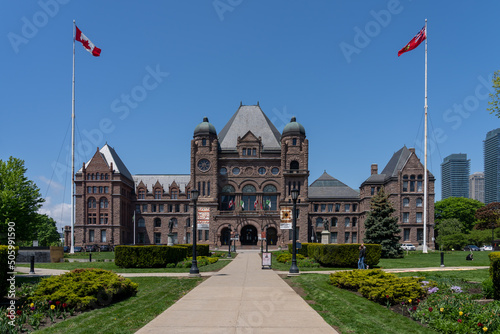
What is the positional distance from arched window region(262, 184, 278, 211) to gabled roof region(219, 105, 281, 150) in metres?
7.90

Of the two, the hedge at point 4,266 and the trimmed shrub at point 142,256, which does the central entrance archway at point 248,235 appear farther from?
the hedge at point 4,266

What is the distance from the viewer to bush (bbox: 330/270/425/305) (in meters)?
13.0

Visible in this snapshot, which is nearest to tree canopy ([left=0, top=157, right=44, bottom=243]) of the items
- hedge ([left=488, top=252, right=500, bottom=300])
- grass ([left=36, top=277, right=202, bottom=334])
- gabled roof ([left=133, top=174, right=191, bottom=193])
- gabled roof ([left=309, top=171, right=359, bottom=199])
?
grass ([left=36, top=277, right=202, bottom=334])

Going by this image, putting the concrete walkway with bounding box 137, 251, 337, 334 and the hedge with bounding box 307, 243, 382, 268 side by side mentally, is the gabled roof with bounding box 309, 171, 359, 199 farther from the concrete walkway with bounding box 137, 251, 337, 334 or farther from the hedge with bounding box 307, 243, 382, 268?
the concrete walkway with bounding box 137, 251, 337, 334

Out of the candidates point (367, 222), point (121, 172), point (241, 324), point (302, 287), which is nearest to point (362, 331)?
point (241, 324)

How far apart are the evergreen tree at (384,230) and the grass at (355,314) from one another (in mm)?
30378

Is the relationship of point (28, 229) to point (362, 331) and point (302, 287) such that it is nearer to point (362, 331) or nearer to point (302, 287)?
point (302, 287)

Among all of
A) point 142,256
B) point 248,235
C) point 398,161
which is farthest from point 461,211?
point 142,256

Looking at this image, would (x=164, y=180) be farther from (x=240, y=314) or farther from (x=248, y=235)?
(x=240, y=314)

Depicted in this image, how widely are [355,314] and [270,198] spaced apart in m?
64.1

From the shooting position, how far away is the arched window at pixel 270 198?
75.2m

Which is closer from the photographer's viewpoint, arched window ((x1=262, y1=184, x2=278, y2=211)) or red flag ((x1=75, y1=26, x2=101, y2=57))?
red flag ((x1=75, y1=26, x2=101, y2=57))

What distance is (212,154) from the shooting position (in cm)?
7538

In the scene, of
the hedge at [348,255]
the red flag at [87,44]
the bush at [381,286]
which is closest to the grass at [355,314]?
the bush at [381,286]
